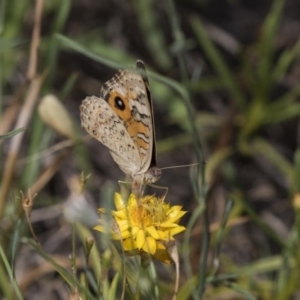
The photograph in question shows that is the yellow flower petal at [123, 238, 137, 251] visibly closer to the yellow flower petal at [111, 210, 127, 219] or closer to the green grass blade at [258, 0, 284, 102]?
the yellow flower petal at [111, 210, 127, 219]

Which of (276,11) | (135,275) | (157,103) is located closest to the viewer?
(135,275)

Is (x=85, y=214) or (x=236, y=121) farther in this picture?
(x=236, y=121)

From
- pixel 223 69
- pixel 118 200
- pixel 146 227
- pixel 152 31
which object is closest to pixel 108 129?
pixel 118 200

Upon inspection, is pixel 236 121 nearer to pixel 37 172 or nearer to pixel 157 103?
pixel 157 103

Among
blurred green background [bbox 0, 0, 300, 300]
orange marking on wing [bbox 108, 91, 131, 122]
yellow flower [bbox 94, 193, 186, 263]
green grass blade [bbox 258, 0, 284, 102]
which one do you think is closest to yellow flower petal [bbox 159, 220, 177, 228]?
yellow flower [bbox 94, 193, 186, 263]

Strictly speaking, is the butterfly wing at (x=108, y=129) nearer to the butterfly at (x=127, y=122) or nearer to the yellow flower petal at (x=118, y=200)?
the butterfly at (x=127, y=122)

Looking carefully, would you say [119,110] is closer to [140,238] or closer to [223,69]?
[140,238]

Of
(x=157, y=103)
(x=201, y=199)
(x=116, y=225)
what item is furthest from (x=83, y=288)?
(x=157, y=103)
